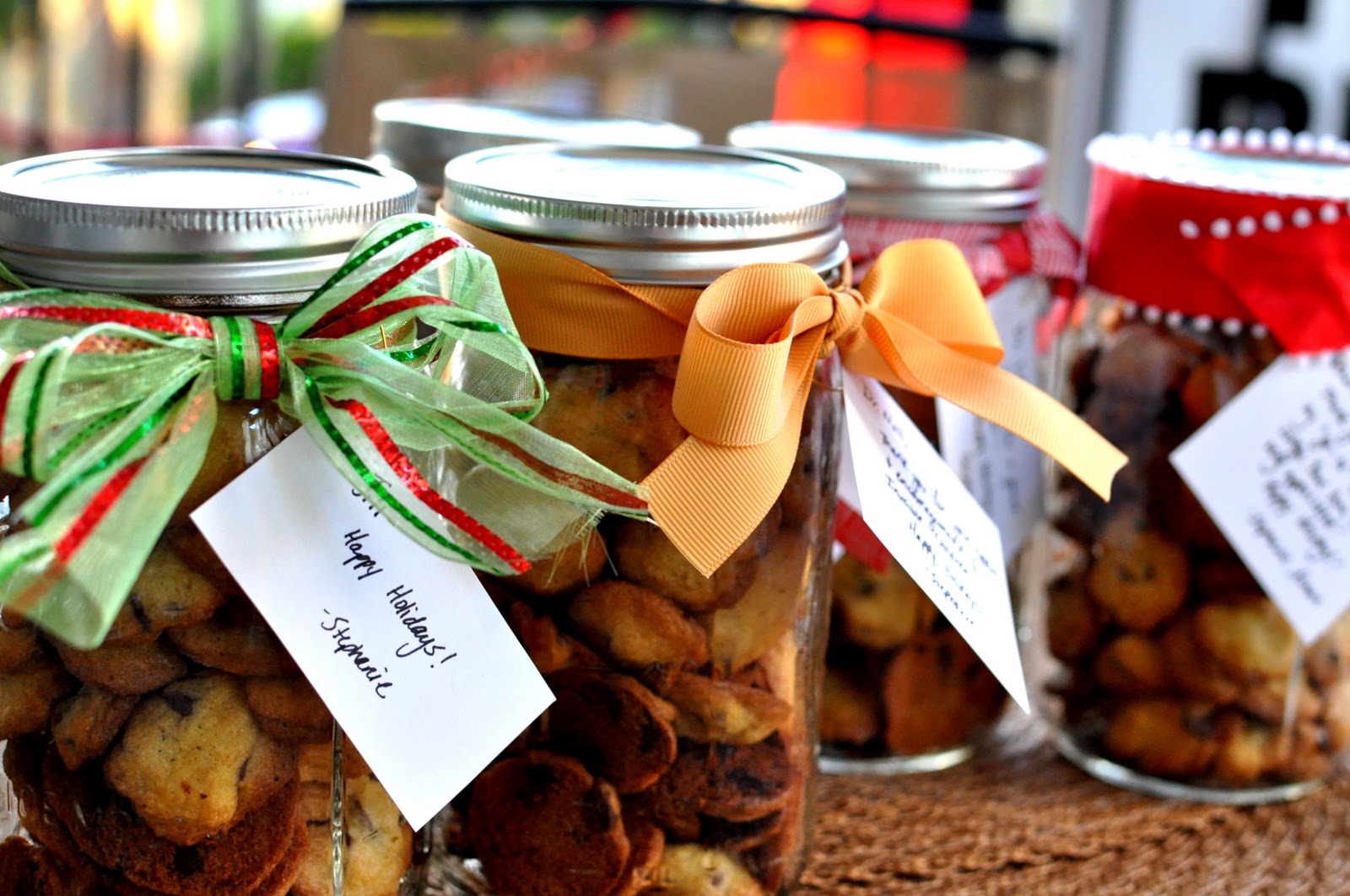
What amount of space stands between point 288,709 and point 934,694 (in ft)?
1.28

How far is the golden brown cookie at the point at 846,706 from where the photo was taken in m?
0.71

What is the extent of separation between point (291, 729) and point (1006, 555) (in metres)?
0.42

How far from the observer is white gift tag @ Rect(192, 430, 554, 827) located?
42 cm

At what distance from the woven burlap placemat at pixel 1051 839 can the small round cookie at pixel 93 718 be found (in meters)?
0.32

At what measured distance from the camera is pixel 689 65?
1.21m

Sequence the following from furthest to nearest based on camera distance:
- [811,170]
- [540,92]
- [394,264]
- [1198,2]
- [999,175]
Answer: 1. [1198,2]
2. [540,92]
3. [999,175]
4. [811,170]
5. [394,264]

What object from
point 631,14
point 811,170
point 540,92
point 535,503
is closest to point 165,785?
point 535,503

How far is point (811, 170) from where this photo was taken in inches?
21.9

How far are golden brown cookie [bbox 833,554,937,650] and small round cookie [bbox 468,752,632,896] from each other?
0.75 feet

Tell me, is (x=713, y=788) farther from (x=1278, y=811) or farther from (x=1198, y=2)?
(x=1198, y=2)

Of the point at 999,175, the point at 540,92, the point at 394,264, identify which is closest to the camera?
the point at 394,264

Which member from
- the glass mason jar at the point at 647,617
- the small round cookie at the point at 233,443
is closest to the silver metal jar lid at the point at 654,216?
the glass mason jar at the point at 647,617

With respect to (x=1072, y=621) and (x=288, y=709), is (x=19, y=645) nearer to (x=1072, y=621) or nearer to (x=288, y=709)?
(x=288, y=709)

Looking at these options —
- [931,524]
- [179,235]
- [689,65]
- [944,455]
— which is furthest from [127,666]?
[689,65]
